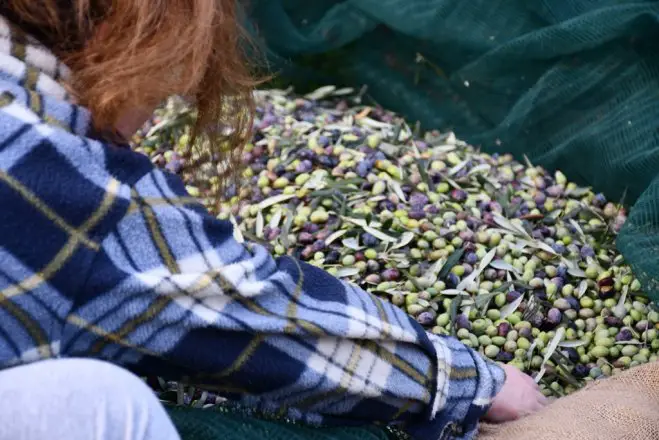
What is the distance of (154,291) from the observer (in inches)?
34.6

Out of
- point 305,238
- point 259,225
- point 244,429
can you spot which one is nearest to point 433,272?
point 305,238

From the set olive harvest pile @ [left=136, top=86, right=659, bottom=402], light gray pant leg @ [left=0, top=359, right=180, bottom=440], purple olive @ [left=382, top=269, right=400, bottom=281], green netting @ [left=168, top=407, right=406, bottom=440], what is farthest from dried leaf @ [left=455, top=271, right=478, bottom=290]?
light gray pant leg @ [left=0, top=359, right=180, bottom=440]

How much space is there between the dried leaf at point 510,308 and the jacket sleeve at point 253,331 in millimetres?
346

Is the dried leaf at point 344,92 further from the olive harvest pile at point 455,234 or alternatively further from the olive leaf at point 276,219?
the olive leaf at point 276,219

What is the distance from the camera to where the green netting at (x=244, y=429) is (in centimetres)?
111

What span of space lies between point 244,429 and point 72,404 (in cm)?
39

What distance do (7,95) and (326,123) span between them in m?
1.21

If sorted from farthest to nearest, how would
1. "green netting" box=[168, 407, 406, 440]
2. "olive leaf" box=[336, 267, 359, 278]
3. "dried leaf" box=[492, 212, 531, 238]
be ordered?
1. "dried leaf" box=[492, 212, 531, 238]
2. "olive leaf" box=[336, 267, 359, 278]
3. "green netting" box=[168, 407, 406, 440]

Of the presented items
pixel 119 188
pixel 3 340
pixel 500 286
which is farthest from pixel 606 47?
pixel 3 340

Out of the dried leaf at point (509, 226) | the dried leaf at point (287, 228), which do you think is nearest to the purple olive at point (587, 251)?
the dried leaf at point (509, 226)

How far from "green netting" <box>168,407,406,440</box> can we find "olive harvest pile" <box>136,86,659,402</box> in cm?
37

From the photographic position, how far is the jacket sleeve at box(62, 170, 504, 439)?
2.89 feet

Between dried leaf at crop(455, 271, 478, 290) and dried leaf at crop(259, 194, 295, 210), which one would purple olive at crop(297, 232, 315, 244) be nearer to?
dried leaf at crop(259, 194, 295, 210)

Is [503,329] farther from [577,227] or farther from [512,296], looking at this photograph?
[577,227]
